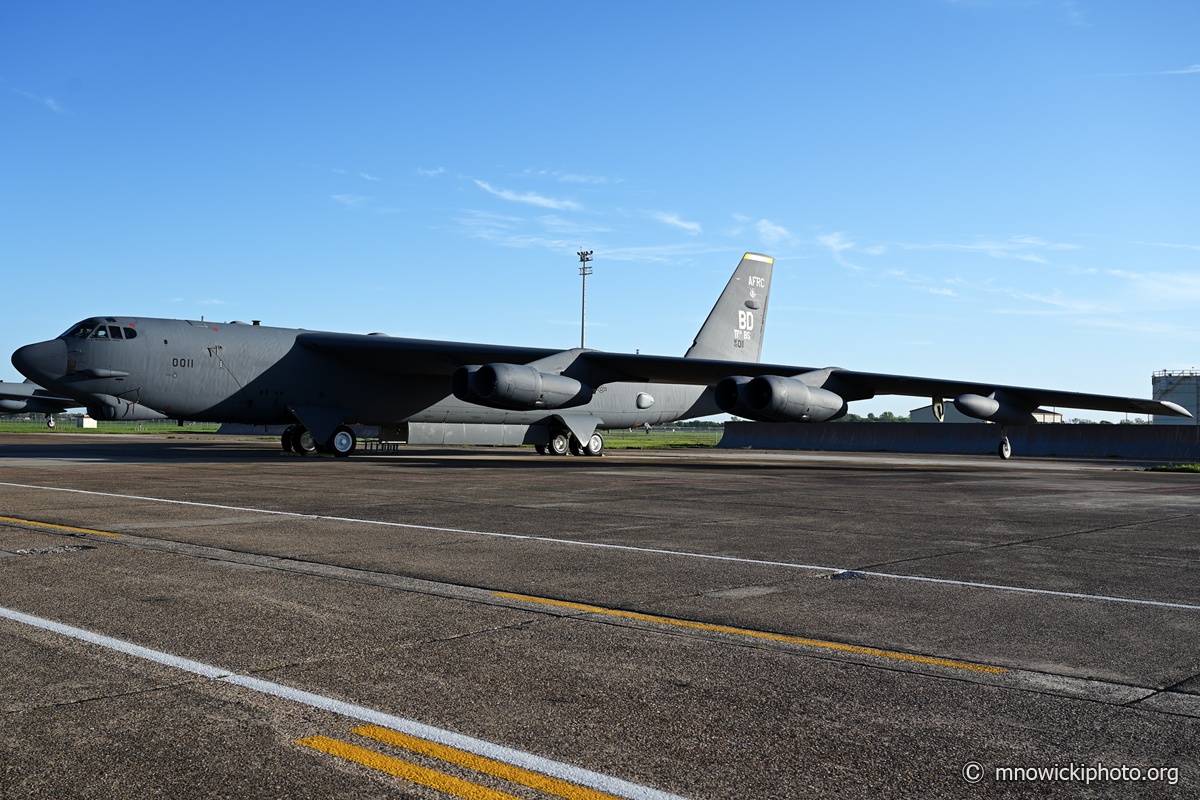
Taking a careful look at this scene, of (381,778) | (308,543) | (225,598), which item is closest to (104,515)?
(308,543)

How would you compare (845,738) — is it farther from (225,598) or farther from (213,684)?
(225,598)

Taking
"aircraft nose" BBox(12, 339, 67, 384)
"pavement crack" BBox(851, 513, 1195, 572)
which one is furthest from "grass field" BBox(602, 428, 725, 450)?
"pavement crack" BBox(851, 513, 1195, 572)

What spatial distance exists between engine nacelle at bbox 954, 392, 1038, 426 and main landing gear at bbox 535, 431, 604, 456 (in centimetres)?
1282

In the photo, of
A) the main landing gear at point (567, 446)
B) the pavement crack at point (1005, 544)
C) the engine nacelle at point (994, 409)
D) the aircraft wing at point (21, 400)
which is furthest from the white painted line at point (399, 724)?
the aircraft wing at point (21, 400)

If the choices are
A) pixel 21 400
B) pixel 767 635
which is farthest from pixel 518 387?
pixel 21 400

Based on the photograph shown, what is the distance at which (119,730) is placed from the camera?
3.46 m

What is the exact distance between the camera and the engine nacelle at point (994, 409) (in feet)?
84.6

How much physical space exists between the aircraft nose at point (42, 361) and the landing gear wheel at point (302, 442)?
6.49 m

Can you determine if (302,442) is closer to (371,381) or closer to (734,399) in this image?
(371,381)

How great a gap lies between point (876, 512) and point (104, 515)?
967 centimetres

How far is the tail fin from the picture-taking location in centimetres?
3456

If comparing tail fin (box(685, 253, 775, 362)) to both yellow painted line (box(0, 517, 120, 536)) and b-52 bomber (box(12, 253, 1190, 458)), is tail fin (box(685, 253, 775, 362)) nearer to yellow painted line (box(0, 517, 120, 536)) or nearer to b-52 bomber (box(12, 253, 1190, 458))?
b-52 bomber (box(12, 253, 1190, 458))

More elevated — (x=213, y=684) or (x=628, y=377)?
(x=628, y=377)

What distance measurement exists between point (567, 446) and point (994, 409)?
1464cm
